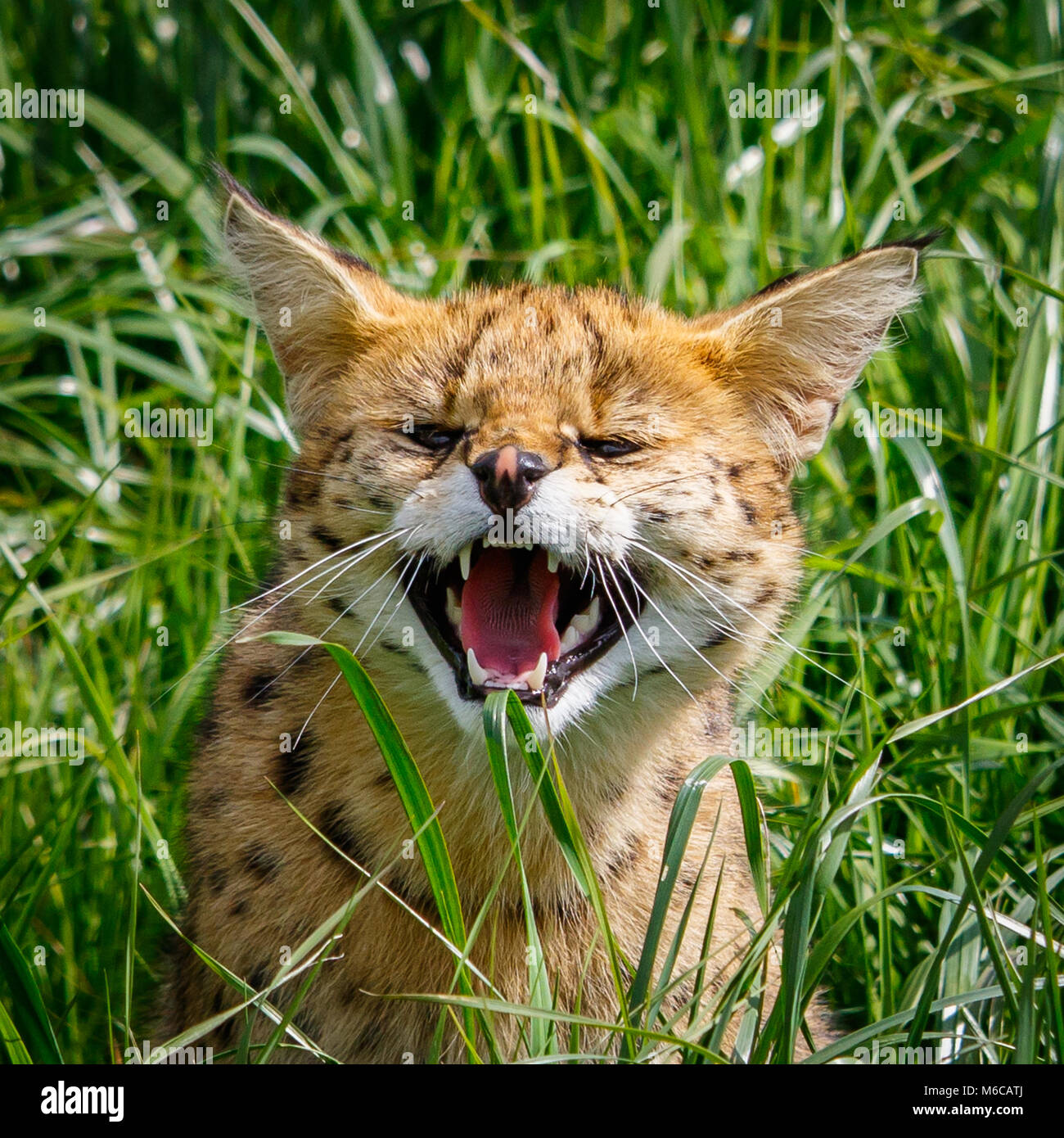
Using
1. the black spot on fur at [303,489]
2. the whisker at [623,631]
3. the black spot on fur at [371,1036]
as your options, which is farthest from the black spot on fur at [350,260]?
the black spot on fur at [371,1036]

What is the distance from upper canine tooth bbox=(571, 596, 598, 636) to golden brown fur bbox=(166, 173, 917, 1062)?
88mm

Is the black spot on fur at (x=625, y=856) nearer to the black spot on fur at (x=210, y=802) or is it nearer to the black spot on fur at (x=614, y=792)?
the black spot on fur at (x=614, y=792)

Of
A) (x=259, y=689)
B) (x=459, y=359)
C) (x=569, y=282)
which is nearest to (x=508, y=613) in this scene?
(x=459, y=359)

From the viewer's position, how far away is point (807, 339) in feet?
12.2

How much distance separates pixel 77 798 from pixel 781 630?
6.52ft

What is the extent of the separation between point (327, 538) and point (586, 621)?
0.65 meters

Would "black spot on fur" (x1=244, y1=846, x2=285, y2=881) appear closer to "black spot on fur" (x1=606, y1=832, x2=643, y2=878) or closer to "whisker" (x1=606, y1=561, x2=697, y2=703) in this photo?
"black spot on fur" (x1=606, y1=832, x2=643, y2=878)

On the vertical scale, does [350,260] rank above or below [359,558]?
above

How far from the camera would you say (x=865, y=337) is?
12.4 feet

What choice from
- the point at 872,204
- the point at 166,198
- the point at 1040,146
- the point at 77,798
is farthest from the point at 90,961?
the point at 1040,146

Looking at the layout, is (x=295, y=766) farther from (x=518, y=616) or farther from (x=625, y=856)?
(x=625, y=856)

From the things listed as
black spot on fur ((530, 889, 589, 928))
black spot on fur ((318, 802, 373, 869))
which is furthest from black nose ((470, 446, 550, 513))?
black spot on fur ((530, 889, 589, 928))

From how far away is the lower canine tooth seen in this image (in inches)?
124
